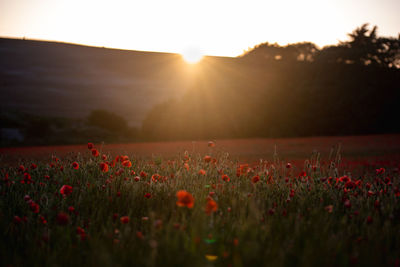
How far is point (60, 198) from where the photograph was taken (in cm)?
380

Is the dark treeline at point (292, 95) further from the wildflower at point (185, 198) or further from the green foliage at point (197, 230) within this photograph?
the wildflower at point (185, 198)

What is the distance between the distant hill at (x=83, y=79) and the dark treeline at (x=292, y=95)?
15.2 metres

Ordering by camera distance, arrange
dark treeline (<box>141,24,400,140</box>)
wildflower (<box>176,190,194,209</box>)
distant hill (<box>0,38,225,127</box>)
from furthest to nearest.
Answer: distant hill (<box>0,38,225,127</box>)
dark treeline (<box>141,24,400,140</box>)
wildflower (<box>176,190,194,209</box>)

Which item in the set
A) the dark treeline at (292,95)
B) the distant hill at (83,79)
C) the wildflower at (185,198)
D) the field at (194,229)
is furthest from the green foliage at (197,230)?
the distant hill at (83,79)

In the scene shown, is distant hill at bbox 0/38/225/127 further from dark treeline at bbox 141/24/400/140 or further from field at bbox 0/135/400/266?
field at bbox 0/135/400/266

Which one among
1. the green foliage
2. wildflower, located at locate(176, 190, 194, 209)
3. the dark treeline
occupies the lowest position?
the green foliage

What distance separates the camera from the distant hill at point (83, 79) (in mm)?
45031

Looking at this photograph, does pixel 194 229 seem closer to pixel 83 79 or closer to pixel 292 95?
pixel 292 95

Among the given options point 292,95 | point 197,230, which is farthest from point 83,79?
point 197,230

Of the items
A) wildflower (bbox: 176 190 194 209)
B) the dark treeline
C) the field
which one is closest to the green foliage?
the field

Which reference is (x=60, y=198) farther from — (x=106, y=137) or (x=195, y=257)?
(x=106, y=137)

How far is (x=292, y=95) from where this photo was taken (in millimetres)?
24141

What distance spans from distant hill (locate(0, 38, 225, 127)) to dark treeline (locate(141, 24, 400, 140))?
15.2 metres

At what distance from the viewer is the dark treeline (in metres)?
21.7
